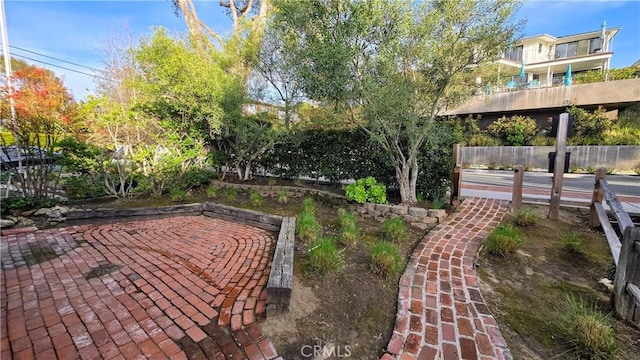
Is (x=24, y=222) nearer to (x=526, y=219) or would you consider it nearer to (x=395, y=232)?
(x=395, y=232)

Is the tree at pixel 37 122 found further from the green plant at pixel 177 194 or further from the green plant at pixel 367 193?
the green plant at pixel 367 193

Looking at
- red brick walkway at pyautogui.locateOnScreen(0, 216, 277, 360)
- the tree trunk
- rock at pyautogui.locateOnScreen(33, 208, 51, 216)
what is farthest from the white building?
rock at pyautogui.locateOnScreen(33, 208, 51, 216)

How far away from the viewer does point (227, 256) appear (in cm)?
332

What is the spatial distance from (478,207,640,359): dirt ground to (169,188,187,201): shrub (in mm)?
5770

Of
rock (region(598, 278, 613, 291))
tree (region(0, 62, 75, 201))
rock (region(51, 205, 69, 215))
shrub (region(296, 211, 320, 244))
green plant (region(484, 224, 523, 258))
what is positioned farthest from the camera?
rock (region(51, 205, 69, 215))

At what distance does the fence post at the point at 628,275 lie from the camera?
2.10 meters

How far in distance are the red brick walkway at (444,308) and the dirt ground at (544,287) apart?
0.16 m

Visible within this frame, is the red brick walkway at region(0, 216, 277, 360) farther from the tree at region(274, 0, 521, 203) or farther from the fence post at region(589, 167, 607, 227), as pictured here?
the fence post at region(589, 167, 607, 227)

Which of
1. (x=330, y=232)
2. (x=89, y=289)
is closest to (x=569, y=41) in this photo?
(x=330, y=232)

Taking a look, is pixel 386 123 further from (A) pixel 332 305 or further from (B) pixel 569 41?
(B) pixel 569 41

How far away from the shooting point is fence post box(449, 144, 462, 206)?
15.7 ft

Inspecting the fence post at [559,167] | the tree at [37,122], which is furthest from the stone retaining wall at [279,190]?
the fence post at [559,167]

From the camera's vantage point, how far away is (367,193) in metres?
5.10

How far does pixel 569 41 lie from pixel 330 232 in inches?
1393
